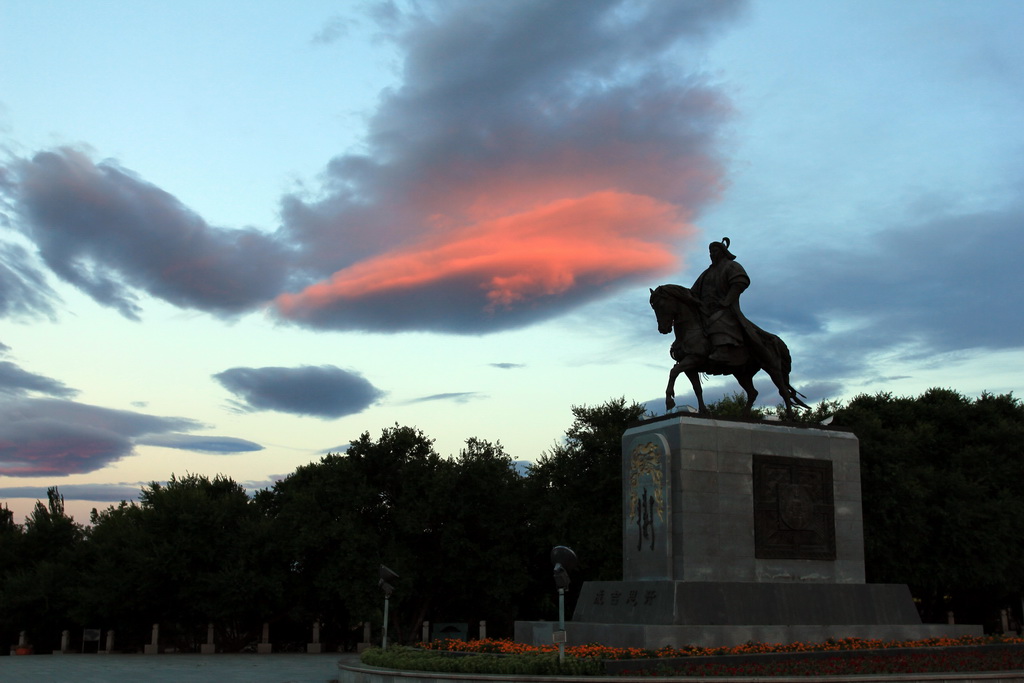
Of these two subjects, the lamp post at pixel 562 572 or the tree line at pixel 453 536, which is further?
the tree line at pixel 453 536

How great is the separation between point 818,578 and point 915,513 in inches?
870

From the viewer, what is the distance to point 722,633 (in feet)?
68.4

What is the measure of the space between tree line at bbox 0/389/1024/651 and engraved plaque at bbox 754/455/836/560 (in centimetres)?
2122

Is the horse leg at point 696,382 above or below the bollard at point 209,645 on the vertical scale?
above

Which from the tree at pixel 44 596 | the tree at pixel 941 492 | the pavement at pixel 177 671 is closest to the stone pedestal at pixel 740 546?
the pavement at pixel 177 671

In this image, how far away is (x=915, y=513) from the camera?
42.8 metres

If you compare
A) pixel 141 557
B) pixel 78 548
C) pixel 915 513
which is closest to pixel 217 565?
pixel 141 557

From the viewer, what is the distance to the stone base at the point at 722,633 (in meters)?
20.5

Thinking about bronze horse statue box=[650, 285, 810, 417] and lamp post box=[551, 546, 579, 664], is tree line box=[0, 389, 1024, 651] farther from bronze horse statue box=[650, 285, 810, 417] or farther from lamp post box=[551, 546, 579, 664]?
lamp post box=[551, 546, 579, 664]

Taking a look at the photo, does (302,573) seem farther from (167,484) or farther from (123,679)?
(123,679)

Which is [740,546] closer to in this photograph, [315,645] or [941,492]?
[941,492]

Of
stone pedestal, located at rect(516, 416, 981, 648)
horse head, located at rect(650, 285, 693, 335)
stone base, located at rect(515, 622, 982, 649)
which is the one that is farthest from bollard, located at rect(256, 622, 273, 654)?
horse head, located at rect(650, 285, 693, 335)

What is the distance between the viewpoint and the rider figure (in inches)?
969

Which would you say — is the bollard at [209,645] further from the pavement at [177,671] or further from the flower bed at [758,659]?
the flower bed at [758,659]
